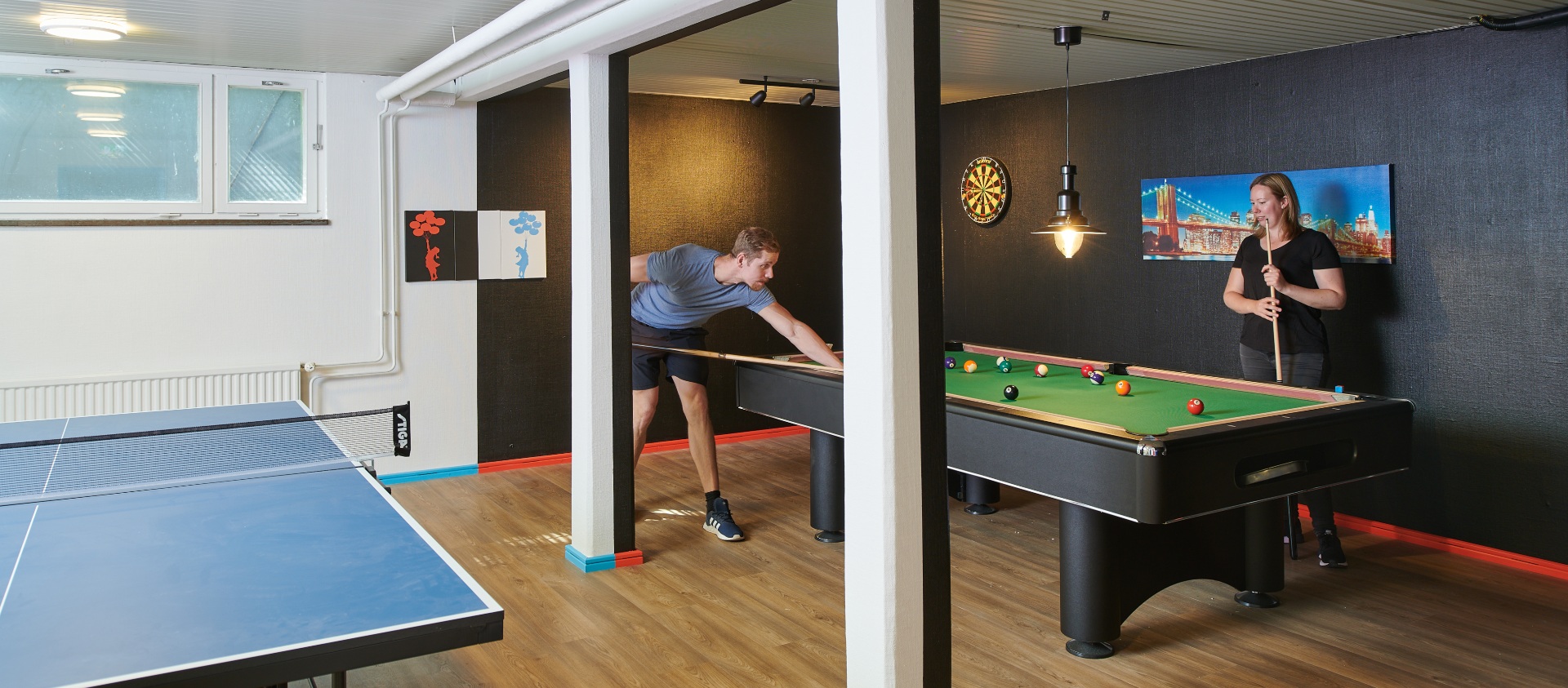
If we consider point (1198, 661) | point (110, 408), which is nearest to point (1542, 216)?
point (1198, 661)

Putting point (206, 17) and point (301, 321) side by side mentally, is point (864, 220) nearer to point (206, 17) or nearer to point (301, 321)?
point (206, 17)

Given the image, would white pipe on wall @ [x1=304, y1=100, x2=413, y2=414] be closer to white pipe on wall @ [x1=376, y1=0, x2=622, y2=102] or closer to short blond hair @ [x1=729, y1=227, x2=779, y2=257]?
white pipe on wall @ [x1=376, y1=0, x2=622, y2=102]

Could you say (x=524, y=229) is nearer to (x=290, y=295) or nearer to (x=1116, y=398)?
(x=290, y=295)

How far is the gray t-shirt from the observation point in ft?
16.3

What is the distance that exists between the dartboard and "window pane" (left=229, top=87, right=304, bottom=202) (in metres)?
3.91

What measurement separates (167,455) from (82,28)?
1938 millimetres

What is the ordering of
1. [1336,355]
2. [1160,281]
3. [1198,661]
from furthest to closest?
1. [1160,281]
2. [1336,355]
3. [1198,661]

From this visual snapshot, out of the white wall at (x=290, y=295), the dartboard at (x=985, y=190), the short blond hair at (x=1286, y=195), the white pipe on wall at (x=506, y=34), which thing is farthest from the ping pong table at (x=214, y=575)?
the dartboard at (x=985, y=190)

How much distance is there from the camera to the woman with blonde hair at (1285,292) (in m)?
4.56

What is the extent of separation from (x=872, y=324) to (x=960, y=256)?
4.79m

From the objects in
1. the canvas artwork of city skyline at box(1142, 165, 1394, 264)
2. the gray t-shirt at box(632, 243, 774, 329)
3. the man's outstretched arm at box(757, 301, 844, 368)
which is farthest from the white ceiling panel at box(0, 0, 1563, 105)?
the man's outstretched arm at box(757, 301, 844, 368)

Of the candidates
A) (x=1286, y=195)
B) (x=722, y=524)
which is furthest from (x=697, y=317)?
(x=1286, y=195)

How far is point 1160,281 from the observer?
5.73m

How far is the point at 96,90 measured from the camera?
5.32 meters
